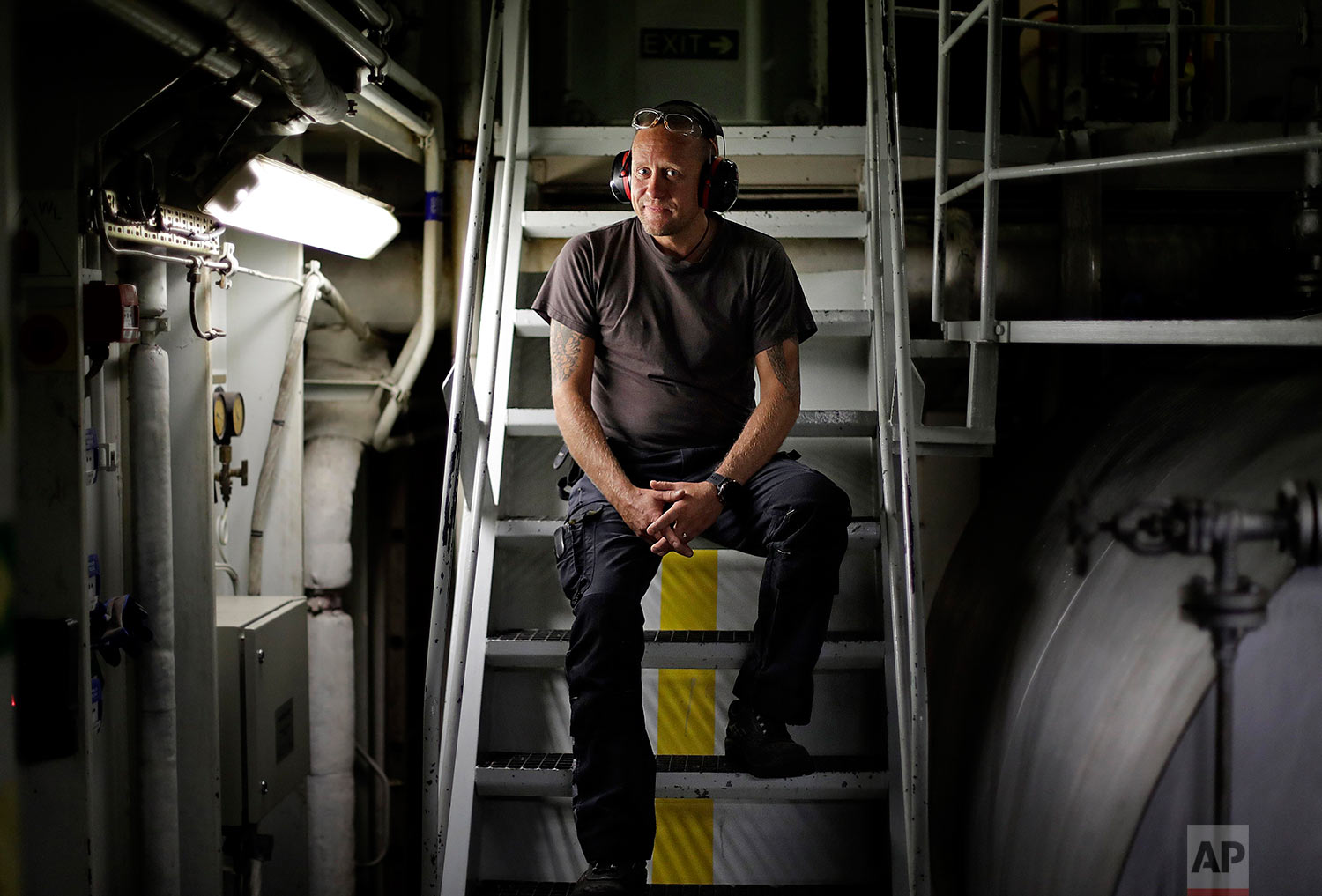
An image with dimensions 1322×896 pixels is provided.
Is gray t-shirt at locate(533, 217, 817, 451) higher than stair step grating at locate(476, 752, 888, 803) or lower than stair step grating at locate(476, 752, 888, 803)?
higher

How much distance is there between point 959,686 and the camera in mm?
3531

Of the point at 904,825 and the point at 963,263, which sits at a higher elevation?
the point at 963,263

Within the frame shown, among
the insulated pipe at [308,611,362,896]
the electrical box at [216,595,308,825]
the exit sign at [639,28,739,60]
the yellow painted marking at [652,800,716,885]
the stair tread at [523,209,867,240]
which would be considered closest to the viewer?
the yellow painted marking at [652,800,716,885]

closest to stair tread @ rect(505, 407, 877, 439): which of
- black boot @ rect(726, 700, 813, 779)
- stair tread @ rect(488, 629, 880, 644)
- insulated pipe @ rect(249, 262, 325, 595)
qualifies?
stair tread @ rect(488, 629, 880, 644)

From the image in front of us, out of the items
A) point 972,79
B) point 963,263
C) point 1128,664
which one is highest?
point 972,79

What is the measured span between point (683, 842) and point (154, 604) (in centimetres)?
176

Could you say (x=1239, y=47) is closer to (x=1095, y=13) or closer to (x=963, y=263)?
(x=1095, y=13)

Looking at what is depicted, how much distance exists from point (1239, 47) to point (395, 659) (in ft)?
17.3

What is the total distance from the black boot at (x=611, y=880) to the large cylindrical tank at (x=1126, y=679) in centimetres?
121

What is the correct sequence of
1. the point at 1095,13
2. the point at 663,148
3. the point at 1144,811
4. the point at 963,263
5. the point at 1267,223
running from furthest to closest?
the point at 1095,13 → the point at 1267,223 → the point at 963,263 → the point at 663,148 → the point at 1144,811

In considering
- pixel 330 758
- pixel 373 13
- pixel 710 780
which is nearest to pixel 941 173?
pixel 373 13

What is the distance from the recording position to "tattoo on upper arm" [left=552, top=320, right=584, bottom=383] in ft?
9.08

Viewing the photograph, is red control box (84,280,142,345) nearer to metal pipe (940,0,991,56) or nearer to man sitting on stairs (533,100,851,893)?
man sitting on stairs (533,100,851,893)

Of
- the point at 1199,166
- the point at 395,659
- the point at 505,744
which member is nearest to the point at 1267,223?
the point at 1199,166
